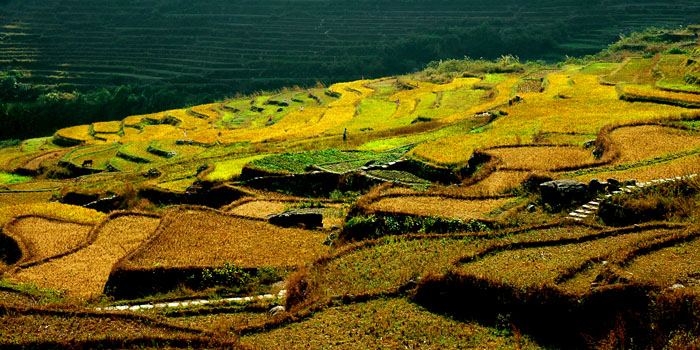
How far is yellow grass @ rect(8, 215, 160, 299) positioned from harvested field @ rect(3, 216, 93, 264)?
565 millimetres

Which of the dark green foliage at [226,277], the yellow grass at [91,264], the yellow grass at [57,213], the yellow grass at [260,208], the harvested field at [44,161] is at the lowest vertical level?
the harvested field at [44,161]

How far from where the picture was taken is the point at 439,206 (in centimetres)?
1465

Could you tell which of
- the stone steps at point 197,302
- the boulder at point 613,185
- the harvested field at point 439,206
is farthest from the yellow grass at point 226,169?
the boulder at point 613,185

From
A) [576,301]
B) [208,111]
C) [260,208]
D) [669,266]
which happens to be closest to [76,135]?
[208,111]

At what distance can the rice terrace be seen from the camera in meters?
8.71

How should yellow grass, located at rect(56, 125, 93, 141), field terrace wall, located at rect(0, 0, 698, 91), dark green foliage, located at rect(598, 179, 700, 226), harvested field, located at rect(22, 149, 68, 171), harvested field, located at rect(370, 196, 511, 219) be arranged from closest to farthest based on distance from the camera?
Result: 1. dark green foliage, located at rect(598, 179, 700, 226)
2. harvested field, located at rect(370, 196, 511, 219)
3. harvested field, located at rect(22, 149, 68, 171)
4. yellow grass, located at rect(56, 125, 93, 141)
5. field terrace wall, located at rect(0, 0, 698, 91)

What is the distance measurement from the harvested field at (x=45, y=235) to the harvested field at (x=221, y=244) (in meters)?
3.18

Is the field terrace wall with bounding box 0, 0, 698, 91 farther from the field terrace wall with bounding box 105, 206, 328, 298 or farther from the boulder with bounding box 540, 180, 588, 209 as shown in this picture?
the boulder with bounding box 540, 180, 588, 209

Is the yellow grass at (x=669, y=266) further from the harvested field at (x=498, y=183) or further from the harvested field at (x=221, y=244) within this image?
the harvested field at (x=221, y=244)

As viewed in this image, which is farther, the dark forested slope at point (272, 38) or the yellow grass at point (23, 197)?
the dark forested slope at point (272, 38)

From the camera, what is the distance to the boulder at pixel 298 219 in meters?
16.3

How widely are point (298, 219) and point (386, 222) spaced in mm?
3567

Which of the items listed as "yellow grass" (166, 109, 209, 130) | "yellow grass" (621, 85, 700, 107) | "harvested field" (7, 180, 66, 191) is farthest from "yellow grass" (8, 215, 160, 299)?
"yellow grass" (166, 109, 209, 130)

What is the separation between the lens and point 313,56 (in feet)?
258
